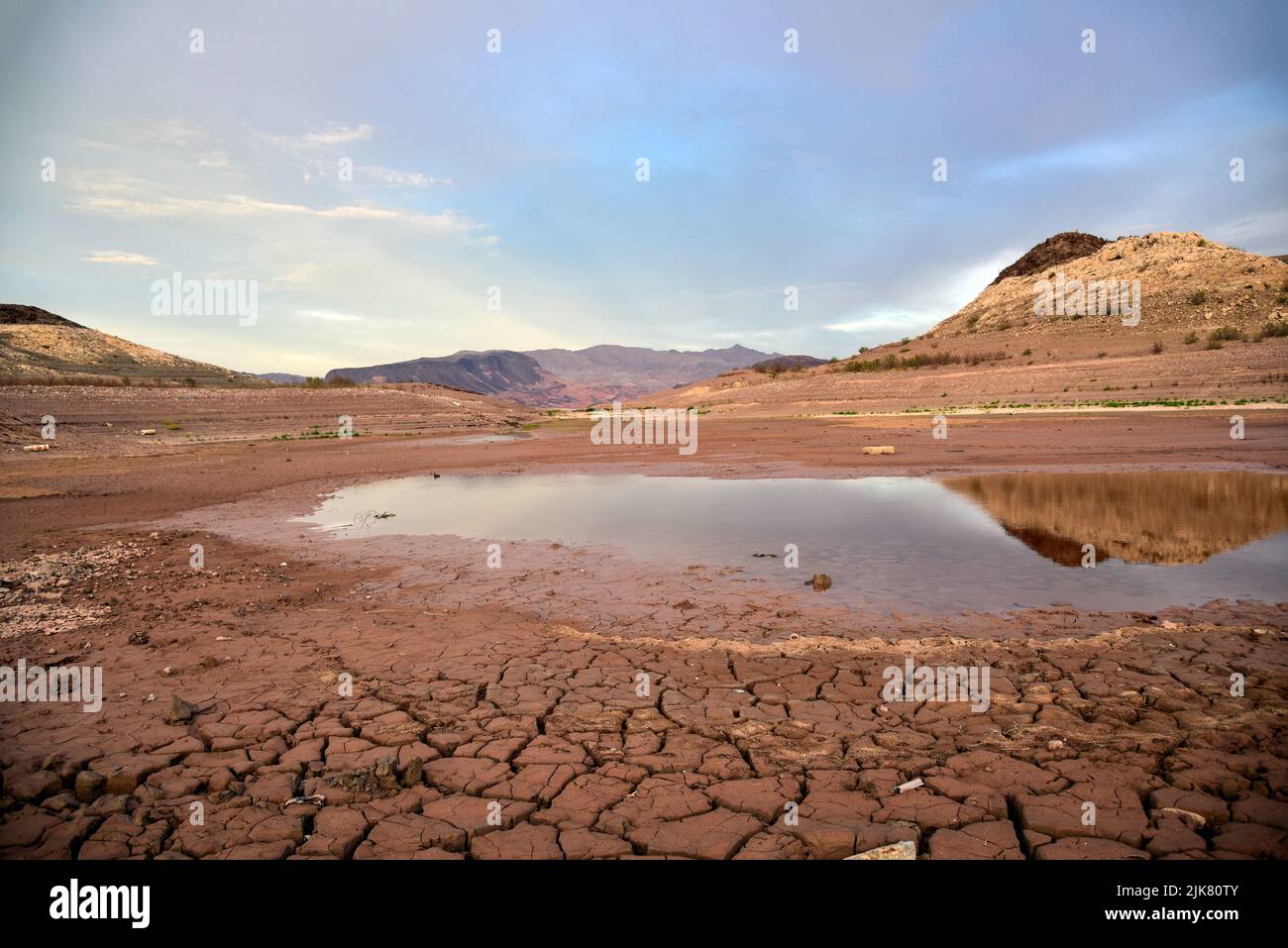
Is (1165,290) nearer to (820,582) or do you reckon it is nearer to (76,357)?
(820,582)

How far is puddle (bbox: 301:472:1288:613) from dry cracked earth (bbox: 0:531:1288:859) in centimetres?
127

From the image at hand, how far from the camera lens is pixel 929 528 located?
1044cm

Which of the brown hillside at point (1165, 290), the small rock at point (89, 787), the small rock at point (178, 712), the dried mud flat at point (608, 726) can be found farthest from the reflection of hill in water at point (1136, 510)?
the brown hillside at point (1165, 290)

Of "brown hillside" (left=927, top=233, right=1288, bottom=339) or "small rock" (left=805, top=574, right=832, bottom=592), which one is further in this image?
"brown hillside" (left=927, top=233, right=1288, bottom=339)

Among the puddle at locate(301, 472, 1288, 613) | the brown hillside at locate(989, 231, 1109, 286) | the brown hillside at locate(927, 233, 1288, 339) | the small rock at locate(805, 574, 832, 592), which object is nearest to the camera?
the puddle at locate(301, 472, 1288, 613)

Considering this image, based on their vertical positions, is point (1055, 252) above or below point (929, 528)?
above

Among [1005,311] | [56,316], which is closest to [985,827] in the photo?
[1005,311]

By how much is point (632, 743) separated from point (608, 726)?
0.28 meters

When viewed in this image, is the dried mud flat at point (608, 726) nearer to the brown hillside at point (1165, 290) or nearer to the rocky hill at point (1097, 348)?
the rocky hill at point (1097, 348)

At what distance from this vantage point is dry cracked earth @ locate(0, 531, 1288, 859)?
10.6 feet

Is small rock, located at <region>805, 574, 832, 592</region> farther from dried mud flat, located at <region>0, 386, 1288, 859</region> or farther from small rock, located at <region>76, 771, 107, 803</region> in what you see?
small rock, located at <region>76, 771, 107, 803</region>

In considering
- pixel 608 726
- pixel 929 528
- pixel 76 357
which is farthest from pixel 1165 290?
pixel 76 357

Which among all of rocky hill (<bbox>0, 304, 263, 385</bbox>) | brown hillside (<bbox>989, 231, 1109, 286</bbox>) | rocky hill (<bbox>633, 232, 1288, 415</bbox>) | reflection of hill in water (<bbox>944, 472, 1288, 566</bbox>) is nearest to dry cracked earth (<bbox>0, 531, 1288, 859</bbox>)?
reflection of hill in water (<bbox>944, 472, 1288, 566</bbox>)
